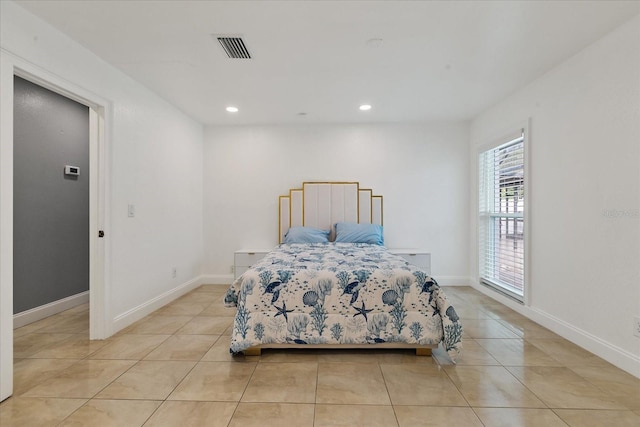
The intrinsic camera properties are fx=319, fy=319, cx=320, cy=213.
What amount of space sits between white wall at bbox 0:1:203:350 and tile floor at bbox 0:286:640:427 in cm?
59

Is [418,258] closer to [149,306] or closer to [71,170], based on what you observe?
[149,306]

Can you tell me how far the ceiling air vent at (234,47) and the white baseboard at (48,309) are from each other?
3.12 metres

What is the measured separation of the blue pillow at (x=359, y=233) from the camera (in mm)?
4172

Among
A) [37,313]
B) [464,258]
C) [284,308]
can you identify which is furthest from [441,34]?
[37,313]

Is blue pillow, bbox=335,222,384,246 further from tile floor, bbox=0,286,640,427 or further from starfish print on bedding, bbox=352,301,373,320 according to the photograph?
starfish print on bedding, bbox=352,301,373,320

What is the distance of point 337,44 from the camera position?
2.44 meters

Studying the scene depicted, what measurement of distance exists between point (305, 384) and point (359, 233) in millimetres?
2401

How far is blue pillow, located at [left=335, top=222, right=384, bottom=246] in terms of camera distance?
4.17m

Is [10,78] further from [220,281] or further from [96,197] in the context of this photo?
[220,281]

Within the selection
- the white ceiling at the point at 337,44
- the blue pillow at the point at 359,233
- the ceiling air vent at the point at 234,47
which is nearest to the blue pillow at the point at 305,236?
the blue pillow at the point at 359,233

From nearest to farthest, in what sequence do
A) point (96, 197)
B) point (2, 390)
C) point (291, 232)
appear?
point (2, 390)
point (96, 197)
point (291, 232)

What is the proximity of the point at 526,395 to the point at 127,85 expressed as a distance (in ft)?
13.2

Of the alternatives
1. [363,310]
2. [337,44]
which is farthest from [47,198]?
[363,310]

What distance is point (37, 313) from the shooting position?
322 cm
